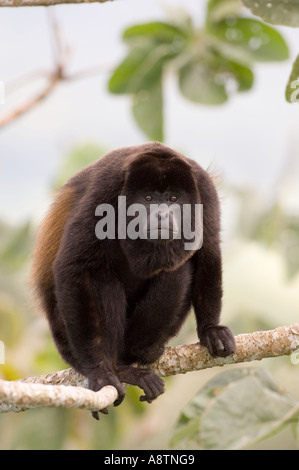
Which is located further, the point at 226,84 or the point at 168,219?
the point at 226,84

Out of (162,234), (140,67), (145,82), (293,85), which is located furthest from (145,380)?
(140,67)

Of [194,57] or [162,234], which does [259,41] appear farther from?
[162,234]

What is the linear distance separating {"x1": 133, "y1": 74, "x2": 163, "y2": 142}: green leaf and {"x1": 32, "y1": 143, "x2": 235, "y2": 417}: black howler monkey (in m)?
0.80

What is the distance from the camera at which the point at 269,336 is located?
274 centimetres

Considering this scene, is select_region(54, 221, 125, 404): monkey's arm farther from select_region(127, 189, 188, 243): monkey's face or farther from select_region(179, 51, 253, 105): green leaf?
select_region(179, 51, 253, 105): green leaf

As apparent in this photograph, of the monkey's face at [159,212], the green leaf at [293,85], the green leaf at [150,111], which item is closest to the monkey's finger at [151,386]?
the monkey's face at [159,212]

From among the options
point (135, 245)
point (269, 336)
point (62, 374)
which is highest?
point (135, 245)

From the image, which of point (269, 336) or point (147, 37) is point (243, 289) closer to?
point (147, 37)

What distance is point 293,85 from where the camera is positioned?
86.5 inches

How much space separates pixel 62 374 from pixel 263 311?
2.14 meters

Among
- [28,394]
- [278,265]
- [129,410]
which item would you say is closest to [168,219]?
[28,394]

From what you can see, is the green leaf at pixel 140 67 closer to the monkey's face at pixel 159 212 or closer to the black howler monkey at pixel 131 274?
the black howler monkey at pixel 131 274

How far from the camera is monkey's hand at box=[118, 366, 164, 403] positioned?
2.92 m
